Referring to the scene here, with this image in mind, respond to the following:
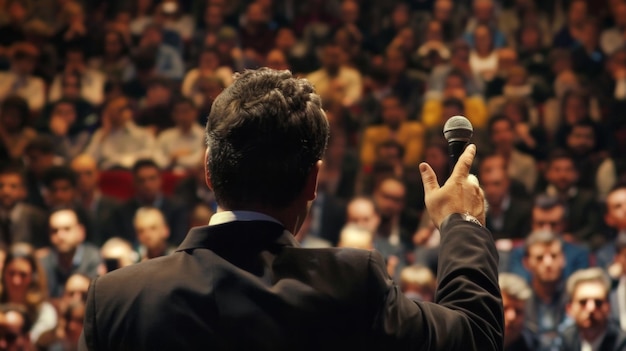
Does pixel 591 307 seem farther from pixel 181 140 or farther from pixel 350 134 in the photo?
pixel 181 140

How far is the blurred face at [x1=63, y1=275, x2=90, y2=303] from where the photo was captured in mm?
5090

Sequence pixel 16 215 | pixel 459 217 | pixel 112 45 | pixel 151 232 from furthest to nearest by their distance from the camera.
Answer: pixel 112 45 < pixel 16 215 < pixel 151 232 < pixel 459 217

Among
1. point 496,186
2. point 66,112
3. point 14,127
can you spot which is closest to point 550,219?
point 496,186

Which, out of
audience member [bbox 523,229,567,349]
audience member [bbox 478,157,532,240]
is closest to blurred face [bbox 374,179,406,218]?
audience member [bbox 478,157,532,240]

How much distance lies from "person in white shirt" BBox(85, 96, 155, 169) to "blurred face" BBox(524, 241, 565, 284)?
278 cm

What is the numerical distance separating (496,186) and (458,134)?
14.6ft

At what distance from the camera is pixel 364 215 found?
18.7 ft

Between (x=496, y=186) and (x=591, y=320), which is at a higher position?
(x=496, y=186)

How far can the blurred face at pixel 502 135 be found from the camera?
621 cm

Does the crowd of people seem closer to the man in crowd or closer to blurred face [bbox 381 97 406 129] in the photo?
blurred face [bbox 381 97 406 129]

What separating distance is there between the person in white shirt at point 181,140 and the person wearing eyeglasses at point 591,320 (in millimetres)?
2922

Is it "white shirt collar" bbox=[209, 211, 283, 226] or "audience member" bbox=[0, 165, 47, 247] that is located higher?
"white shirt collar" bbox=[209, 211, 283, 226]

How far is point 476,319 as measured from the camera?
1289 millimetres

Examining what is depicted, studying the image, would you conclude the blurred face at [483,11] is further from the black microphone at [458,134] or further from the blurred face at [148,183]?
the black microphone at [458,134]
